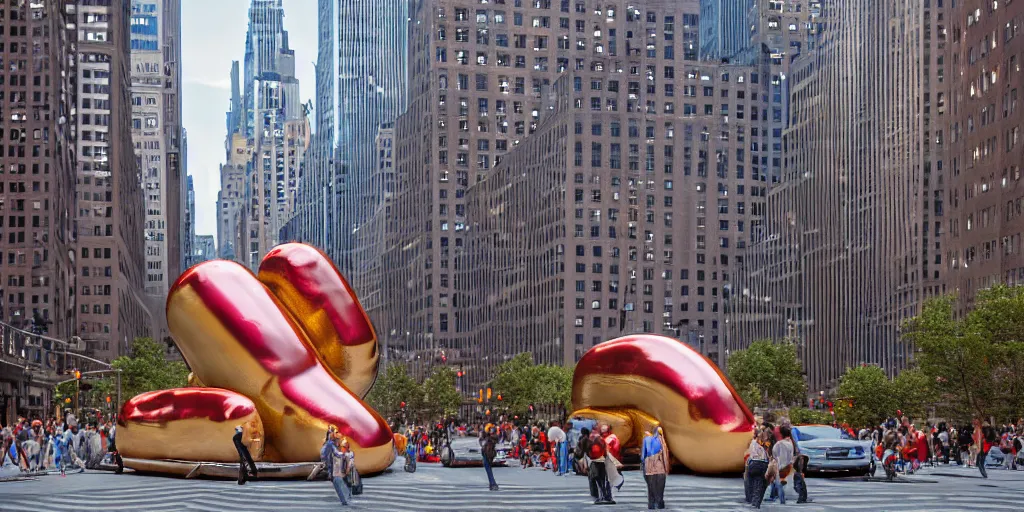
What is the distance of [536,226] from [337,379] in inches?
6047

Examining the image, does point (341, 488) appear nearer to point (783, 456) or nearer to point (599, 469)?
point (599, 469)

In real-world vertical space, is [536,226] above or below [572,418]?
above

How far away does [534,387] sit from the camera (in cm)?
15138

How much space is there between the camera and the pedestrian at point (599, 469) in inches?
1259

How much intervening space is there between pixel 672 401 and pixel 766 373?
96.6 m

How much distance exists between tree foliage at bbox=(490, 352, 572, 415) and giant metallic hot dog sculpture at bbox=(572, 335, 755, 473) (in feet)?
331

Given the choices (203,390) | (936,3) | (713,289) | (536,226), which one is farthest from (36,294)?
(203,390)

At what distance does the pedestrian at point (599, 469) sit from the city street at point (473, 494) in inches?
16.1

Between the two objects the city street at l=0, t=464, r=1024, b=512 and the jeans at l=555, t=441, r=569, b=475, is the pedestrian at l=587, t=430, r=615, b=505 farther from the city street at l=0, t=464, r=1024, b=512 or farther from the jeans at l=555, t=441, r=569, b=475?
the jeans at l=555, t=441, r=569, b=475

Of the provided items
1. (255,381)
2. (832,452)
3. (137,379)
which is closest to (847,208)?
(137,379)

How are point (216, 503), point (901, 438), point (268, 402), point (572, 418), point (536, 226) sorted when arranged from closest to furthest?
point (216, 503) → point (268, 402) → point (572, 418) → point (901, 438) → point (536, 226)

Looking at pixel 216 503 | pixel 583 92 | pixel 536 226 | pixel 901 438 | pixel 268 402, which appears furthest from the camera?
pixel 536 226

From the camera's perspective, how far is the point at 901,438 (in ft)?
158

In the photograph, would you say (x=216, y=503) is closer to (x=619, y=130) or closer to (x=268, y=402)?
(x=268, y=402)
